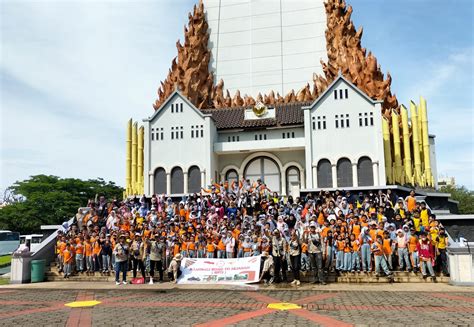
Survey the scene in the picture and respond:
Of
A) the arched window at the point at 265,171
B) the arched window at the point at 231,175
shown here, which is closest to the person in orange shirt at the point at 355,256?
the arched window at the point at 265,171

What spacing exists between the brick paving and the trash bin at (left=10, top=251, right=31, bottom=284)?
156 inches

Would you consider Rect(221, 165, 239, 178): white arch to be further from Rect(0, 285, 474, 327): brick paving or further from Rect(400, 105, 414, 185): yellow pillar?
Rect(0, 285, 474, 327): brick paving

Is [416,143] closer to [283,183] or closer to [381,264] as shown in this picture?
Answer: [283,183]

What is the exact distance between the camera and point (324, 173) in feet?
111

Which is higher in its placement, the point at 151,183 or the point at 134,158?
the point at 134,158

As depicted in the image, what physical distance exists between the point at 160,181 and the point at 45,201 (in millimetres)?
28428

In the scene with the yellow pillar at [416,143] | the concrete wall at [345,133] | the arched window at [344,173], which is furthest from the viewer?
the yellow pillar at [416,143]

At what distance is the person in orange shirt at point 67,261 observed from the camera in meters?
17.8

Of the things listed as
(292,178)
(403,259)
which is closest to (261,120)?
Answer: (292,178)

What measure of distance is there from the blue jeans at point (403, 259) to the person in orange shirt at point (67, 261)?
14.1 metres

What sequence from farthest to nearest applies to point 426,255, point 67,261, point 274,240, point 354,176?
point 354,176
point 67,261
point 274,240
point 426,255

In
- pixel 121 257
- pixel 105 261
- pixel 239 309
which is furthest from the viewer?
pixel 105 261

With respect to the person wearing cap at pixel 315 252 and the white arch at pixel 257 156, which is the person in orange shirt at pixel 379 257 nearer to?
the person wearing cap at pixel 315 252

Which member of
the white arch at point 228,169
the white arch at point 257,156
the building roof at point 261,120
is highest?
the building roof at point 261,120
